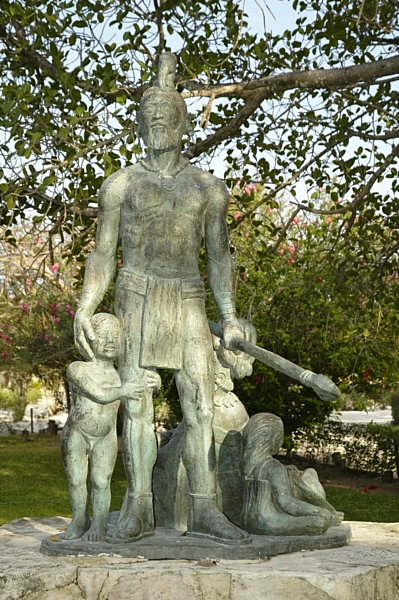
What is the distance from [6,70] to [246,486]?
443 centimetres

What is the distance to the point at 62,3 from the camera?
7652 mm

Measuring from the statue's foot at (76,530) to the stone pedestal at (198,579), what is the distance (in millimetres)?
200

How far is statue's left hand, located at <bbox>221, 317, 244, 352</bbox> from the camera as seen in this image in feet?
17.3

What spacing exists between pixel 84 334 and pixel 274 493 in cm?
140

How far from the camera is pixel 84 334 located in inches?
202

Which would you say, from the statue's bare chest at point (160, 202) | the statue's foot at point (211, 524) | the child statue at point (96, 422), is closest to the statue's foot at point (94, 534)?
the child statue at point (96, 422)

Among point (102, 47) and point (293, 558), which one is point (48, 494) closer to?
point (102, 47)

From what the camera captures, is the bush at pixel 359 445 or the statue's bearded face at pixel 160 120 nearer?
the statue's bearded face at pixel 160 120

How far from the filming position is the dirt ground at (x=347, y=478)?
12.6 meters

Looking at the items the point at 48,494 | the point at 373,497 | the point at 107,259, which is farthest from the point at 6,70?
the point at 373,497

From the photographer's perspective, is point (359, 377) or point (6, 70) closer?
point (6, 70)

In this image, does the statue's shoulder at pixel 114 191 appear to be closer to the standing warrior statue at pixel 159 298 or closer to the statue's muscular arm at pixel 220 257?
the standing warrior statue at pixel 159 298

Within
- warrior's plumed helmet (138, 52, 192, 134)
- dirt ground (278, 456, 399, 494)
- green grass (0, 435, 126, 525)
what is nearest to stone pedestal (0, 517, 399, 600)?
warrior's plumed helmet (138, 52, 192, 134)

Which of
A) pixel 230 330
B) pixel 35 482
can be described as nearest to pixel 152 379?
pixel 230 330
